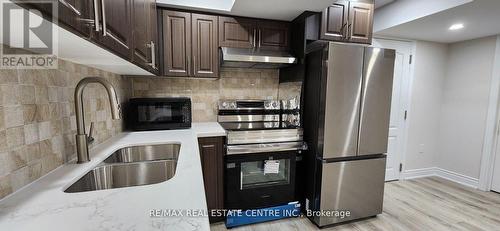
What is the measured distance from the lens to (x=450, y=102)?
325cm

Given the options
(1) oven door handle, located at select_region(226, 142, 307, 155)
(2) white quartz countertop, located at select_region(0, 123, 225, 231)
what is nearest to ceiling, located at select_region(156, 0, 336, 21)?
(1) oven door handle, located at select_region(226, 142, 307, 155)

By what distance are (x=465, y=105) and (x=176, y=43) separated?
156 inches

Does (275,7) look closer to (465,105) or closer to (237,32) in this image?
(237,32)

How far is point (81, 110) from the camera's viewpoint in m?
1.02

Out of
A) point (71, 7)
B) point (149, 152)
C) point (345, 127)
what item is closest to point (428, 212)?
point (345, 127)

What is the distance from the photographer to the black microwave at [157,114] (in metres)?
1.98

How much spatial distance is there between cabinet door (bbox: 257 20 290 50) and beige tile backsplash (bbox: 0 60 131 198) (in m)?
1.53

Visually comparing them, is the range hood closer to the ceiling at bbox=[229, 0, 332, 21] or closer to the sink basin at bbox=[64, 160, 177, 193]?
the ceiling at bbox=[229, 0, 332, 21]

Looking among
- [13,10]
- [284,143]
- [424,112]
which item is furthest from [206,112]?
[424,112]

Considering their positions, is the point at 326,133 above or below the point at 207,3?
below

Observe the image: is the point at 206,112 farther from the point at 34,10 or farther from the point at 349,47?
the point at 34,10

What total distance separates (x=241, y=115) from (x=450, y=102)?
127 inches

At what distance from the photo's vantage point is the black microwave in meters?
1.98

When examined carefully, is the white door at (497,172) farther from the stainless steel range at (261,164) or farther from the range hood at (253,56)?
the range hood at (253,56)
